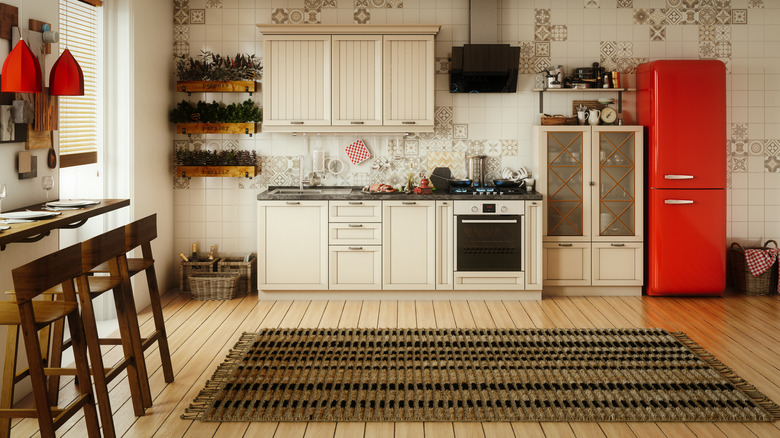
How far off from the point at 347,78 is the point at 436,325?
2.35 metres

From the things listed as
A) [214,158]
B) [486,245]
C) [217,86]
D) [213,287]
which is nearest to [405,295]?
[486,245]

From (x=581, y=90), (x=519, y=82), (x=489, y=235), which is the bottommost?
(x=489, y=235)

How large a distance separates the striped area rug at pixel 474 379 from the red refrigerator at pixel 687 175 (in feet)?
4.32

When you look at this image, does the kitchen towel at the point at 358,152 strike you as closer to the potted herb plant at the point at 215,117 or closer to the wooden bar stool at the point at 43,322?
the potted herb plant at the point at 215,117

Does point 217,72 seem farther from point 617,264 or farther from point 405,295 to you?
point 617,264

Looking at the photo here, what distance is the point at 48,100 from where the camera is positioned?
13.0 ft

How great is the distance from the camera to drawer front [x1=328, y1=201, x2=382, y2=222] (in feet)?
19.1

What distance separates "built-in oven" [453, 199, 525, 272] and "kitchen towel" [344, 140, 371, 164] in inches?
42.0

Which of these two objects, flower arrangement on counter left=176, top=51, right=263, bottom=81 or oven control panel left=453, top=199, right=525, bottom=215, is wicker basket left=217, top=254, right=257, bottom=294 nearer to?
flower arrangement on counter left=176, top=51, right=263, bottom=81

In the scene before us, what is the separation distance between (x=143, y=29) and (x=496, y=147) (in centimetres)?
327

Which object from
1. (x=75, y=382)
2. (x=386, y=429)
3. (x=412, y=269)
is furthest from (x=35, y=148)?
(x=412, y=269)

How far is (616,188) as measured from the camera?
238 inches

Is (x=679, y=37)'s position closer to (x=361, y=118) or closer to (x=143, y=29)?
(x=361, y=118)

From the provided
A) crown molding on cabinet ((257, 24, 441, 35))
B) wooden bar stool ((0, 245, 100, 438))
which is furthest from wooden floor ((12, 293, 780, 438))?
crown molding on cabinet ((257, 24, 441, 35))
